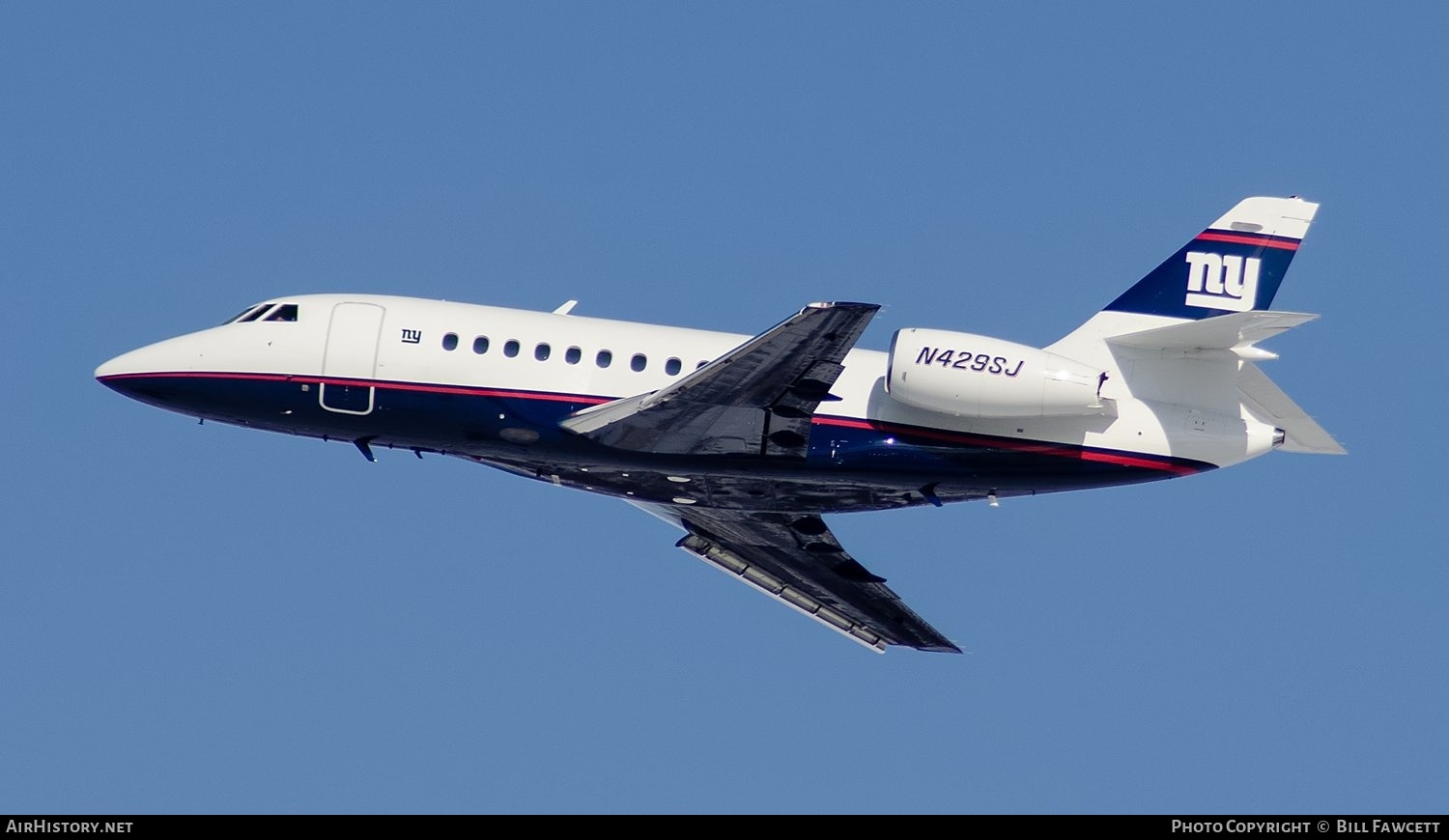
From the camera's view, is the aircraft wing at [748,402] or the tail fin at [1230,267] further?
the tail fin at [1230,267]

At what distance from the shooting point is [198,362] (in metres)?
35.3

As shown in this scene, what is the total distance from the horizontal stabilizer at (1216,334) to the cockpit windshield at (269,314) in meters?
14.1

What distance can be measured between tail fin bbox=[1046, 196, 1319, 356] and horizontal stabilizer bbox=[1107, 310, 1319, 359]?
3.62 feet

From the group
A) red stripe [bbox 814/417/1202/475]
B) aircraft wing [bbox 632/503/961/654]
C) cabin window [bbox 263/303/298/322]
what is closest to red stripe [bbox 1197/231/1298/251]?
red stripe [bbox 814/417/1202/475]

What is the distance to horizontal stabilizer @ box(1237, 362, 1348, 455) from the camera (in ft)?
107

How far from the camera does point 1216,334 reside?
31766 millimetres

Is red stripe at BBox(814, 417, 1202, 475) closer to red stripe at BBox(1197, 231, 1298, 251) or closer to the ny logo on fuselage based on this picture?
the ny logo on fuselage

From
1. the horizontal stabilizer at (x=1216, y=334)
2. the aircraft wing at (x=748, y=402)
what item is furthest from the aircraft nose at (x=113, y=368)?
the horizontal stabilizer at (x=1216, y=334)

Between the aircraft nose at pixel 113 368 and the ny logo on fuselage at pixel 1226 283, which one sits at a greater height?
the ny logo on fuselage at pixel 1226 283

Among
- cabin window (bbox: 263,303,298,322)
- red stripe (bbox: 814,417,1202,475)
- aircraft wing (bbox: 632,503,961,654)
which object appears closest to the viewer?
red stripe (bbox: 814,417,1202,475)

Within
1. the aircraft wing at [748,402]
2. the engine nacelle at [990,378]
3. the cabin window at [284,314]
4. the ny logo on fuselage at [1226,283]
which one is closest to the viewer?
the aircraft wing at [748,402]

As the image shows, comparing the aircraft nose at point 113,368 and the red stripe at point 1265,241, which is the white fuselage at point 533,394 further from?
the red stripe at point 1265,241

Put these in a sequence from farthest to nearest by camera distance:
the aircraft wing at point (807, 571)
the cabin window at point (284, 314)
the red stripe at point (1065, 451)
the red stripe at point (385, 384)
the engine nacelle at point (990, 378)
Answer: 1. the aircraft wing at point (807, 571)
2. the cabin window at point (284, 314)
3. the red stripe at point (385, 384)
4. the red stripe at point (1065, 451)
5. the engine nacelle at point (990, 378)

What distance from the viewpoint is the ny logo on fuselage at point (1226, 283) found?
3412cm
